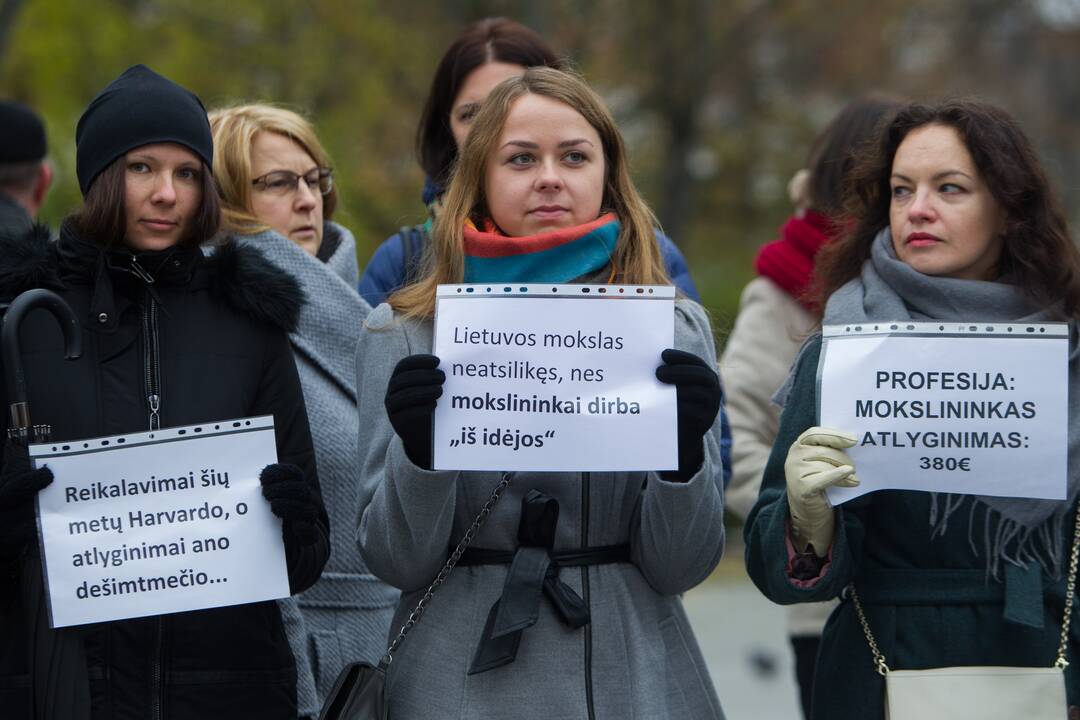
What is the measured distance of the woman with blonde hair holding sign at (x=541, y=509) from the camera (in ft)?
9.64

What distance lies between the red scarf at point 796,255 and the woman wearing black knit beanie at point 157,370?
1740mm

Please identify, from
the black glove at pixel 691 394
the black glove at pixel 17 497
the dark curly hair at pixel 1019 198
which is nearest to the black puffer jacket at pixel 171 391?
the black glove at pixel 17 497

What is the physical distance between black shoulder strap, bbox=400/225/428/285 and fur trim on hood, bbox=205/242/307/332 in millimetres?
619

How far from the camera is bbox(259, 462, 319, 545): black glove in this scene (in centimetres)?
304

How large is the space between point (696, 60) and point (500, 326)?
14.6 metres

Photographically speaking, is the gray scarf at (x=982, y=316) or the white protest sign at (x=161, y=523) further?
the gray scarf at (x=982, y=316)

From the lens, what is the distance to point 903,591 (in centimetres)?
316

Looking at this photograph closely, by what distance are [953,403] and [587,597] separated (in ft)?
2.85

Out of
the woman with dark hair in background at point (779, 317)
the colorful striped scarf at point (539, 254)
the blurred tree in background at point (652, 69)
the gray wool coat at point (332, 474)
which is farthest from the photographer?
the blurred tree in background at point (652, 69)

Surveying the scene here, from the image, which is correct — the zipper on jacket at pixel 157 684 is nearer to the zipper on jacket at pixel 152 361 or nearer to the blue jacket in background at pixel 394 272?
the zipper on jacket at pixel 152 361

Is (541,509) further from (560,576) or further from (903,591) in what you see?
(903,591)

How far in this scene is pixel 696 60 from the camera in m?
17.0

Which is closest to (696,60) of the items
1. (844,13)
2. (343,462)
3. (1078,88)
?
(844,13)

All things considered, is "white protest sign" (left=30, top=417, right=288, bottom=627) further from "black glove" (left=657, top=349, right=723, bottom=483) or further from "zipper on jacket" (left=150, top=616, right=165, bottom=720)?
"black glove" (left=657, top=349, right=723, bottom=483)
